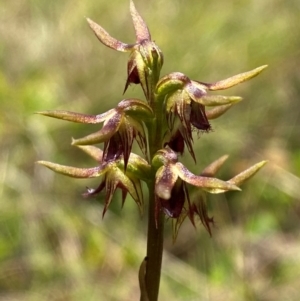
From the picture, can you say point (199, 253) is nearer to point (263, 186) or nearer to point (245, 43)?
point (263, 186)

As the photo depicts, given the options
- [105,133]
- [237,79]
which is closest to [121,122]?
[105,133]

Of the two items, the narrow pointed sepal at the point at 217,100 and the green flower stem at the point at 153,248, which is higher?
the narrow pointed sepal at the point at 217,100

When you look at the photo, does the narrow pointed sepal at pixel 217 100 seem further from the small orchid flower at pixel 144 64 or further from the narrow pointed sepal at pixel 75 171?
the narrow pointed sepal at pixel 75 171

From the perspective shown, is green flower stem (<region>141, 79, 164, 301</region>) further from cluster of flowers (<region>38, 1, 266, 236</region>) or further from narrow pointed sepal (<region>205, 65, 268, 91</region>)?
narrow pointed sepal (<region>205, 65, 268, 91</region>)

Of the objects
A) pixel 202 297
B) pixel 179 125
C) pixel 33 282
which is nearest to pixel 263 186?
pixel 202 297

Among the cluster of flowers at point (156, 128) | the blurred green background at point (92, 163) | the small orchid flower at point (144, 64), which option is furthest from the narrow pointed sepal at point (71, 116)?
the blurred green background at point (92, 163)

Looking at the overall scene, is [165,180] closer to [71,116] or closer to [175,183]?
[175,183]

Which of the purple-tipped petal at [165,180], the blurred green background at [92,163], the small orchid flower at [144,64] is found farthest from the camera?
the blurred green background at [92,163]

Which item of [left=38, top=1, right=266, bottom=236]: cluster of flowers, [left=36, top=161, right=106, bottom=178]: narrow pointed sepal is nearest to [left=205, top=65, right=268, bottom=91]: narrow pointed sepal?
[left=38, top=1, right=266, bottom=236]: cluster of flowers
